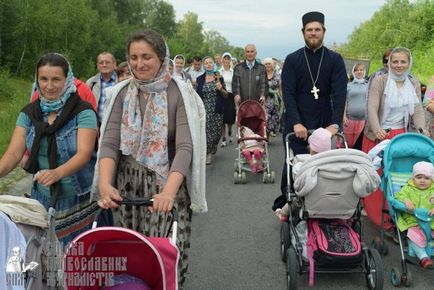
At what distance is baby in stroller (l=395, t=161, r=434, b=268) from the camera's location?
415cm

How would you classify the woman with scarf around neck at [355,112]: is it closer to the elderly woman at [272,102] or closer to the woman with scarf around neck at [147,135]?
the elderly woman at [272,102]

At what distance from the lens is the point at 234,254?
191 inches

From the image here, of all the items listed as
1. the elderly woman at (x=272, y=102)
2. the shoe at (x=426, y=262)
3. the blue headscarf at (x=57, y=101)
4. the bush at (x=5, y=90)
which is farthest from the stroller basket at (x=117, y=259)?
the bush at (x=5, y=90)

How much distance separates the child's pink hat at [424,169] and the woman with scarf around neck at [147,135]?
241 centimetres

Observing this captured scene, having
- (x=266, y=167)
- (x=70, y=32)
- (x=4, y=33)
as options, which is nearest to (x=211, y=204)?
(x=266, y=167)

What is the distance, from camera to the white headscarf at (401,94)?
529 cm

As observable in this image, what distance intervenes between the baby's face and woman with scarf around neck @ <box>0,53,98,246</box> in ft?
9.49

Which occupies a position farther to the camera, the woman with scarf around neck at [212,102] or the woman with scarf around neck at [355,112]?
the woman with scarf around neck at [212,102]

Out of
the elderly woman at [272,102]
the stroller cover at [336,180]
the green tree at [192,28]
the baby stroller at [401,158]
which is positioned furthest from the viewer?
the green tree at [192,28]

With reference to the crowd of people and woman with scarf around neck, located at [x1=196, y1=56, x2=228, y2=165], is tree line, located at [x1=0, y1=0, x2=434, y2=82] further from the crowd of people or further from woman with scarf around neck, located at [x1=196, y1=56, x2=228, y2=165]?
the crowd of people

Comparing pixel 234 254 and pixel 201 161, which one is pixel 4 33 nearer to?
pixel 234 254

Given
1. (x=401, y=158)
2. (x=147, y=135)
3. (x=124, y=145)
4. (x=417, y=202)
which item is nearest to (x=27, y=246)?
(x=124, y=145)

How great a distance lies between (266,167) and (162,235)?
4.90 meters

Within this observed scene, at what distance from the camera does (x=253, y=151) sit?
785 cm
